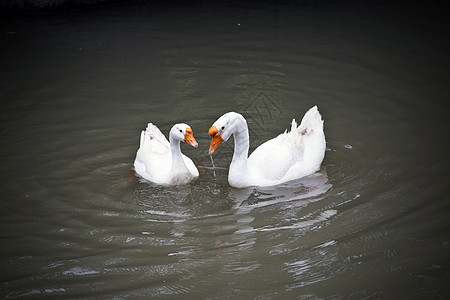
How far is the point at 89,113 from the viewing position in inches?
277

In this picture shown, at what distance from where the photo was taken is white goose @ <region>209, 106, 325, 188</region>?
17.1 ft

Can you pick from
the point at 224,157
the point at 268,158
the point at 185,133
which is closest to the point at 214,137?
the point at 185,133

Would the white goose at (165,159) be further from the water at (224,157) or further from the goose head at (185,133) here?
the water at (224,157)

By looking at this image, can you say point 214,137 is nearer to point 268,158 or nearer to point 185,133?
point 185,133

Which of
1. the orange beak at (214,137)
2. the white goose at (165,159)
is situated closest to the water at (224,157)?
the white goose at (165,159)

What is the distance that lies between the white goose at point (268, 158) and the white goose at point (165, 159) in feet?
1.28

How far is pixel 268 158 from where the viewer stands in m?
5.37

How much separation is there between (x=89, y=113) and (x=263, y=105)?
258 centimetres

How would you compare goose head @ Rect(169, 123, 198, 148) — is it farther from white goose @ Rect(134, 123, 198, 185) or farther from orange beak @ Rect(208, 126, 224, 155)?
orange beak @ Rect(208, 126, 224, 155)

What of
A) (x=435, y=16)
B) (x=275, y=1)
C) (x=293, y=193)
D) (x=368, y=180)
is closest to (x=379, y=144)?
(x=368, y=180)

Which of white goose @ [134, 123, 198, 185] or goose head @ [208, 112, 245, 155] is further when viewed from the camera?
white goose @ [134, 123, 198, 185]

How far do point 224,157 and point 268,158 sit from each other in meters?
0.89

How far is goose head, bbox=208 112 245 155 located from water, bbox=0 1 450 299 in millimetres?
587

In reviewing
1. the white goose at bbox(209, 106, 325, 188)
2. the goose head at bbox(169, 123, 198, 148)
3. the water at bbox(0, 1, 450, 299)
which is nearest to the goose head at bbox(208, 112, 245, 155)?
the white goose at bbox(209, 106, 325, 188)
